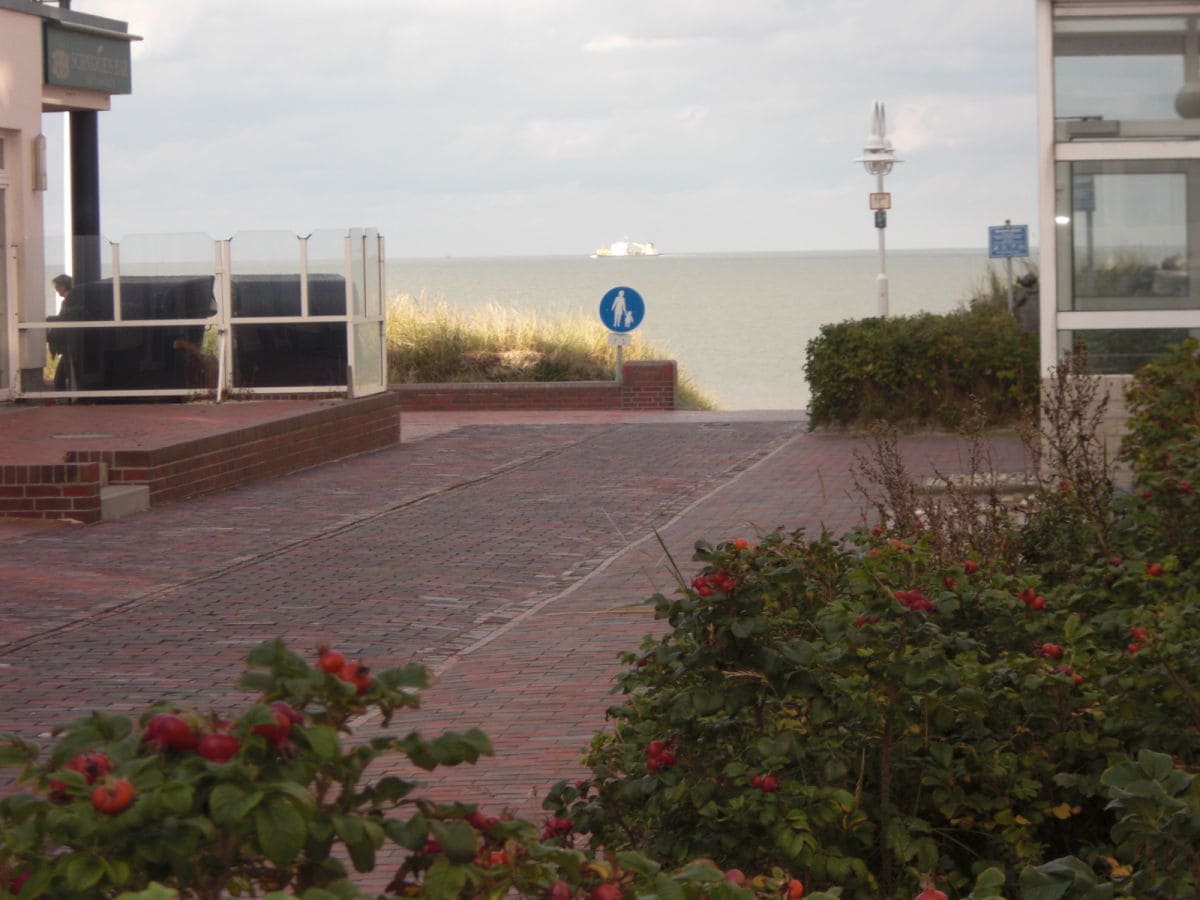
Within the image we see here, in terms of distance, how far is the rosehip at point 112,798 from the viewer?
6.36ft

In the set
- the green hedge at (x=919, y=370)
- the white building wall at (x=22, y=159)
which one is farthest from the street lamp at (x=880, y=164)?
the white building wall at (x=22, y=159)

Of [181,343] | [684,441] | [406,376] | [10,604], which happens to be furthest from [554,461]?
[406,376]

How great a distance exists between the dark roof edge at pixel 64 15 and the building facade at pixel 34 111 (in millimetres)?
12

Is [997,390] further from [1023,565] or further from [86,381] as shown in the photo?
[1023,565]

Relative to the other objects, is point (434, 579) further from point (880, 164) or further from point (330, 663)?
point (880, 164)

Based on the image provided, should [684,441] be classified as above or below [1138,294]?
below

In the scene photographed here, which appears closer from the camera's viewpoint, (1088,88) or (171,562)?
(171,562)

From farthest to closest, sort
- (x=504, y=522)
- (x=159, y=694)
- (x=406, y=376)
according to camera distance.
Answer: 1. (x=406, y=376)
2. (x=504, y=522)
3. (x=159, y=694)

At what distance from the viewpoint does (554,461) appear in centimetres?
1770

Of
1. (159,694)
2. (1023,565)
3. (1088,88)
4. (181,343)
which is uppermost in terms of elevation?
(1088,88)

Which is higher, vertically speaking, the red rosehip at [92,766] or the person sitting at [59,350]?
the person sitting at [59,350]

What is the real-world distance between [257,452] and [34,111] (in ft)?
24.0

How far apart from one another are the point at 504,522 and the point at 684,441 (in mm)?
6897

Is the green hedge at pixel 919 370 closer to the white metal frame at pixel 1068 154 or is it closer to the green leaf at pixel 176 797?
the white metal frame at pixel 1068 154
